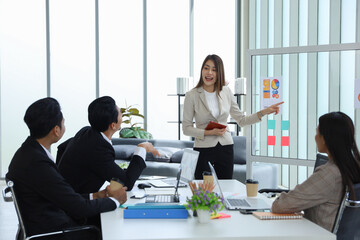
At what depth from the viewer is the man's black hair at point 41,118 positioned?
2160 millimetres

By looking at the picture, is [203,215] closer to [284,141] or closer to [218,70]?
[218,70]

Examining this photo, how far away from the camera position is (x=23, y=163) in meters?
2.09

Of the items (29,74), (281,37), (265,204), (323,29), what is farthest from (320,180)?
(29,74)

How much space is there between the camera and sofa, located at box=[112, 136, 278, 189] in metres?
5.29

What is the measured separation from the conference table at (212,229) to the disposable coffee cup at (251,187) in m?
0.45

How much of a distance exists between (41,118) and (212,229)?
3.17 ft

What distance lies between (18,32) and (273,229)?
285 inches

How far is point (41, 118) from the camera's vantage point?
2.16m

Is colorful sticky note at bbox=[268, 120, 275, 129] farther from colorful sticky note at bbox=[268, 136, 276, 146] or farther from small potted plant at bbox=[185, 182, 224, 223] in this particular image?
small potted plant at bbox=[185, 182, 224, 223]

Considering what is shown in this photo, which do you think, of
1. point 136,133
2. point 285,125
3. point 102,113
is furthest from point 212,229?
point 136,133

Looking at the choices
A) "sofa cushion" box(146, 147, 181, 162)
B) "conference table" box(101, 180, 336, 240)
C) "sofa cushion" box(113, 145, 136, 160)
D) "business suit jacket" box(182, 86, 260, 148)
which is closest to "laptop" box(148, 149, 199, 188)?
"business suit jacket" box(182, 86, 260, 148)

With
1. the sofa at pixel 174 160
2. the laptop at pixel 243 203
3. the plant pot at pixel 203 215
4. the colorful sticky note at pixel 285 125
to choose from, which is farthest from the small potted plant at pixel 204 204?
the sofa at pixel 174 160

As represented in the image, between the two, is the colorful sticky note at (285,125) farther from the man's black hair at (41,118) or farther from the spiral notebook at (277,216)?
the man's black hair at (41,118)

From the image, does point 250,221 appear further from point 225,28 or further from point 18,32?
point 18,32
